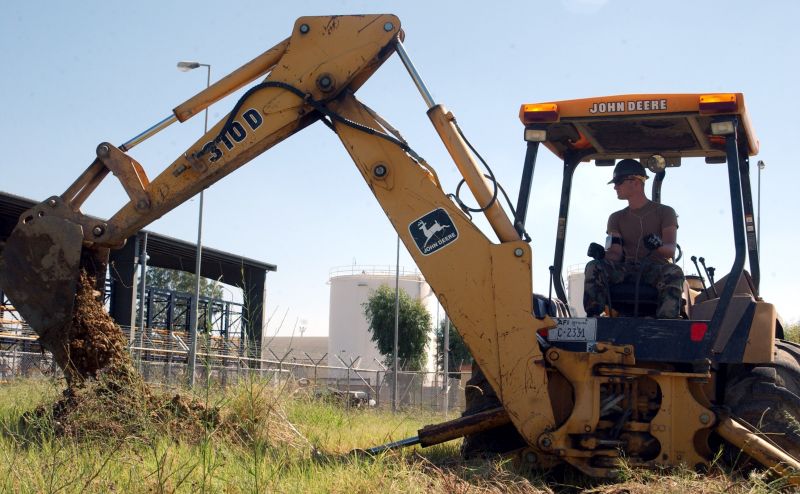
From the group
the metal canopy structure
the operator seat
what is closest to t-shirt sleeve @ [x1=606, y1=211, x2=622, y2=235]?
the operator seat

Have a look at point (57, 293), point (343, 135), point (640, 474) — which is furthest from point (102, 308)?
point (640, 474)

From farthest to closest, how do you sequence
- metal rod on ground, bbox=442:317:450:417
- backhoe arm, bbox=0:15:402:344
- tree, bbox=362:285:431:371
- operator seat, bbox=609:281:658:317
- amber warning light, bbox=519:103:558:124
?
tree, bbox=362:285:431:371 < metal rod on ground, bbox=442:317:450:417 < backhoe arm, bbox=0:15:402:344 < amber warning light, bbox=519:103:558:124 < operator seat, bbox=609:281:658:317

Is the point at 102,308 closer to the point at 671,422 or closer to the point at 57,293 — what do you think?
the point at 57,293

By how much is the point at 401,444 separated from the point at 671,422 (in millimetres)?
2008

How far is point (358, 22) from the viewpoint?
23.8 feet

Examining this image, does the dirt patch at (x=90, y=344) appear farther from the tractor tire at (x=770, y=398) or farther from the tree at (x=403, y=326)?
the tree at (x=403, y=326)

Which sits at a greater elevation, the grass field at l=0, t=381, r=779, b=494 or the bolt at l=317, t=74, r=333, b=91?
the bolt at l=317, t=74, r=333, b=91

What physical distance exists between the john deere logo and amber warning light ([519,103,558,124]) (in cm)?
105

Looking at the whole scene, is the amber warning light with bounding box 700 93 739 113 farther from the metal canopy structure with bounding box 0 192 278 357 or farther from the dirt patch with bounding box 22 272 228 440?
the metal canopy structure with bounding box 0 192 278 357

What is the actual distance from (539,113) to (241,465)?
3494 millimetres

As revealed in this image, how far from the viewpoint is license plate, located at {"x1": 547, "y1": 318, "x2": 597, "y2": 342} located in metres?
6.82

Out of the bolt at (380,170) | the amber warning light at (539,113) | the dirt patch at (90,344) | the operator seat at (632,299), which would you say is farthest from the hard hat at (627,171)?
the dirt patch at (90,344)

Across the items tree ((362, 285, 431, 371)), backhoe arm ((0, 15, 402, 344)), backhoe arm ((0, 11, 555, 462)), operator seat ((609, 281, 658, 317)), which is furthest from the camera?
tree ((362, 285, 431, 371))

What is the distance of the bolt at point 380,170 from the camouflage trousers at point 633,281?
1701 millimetres
